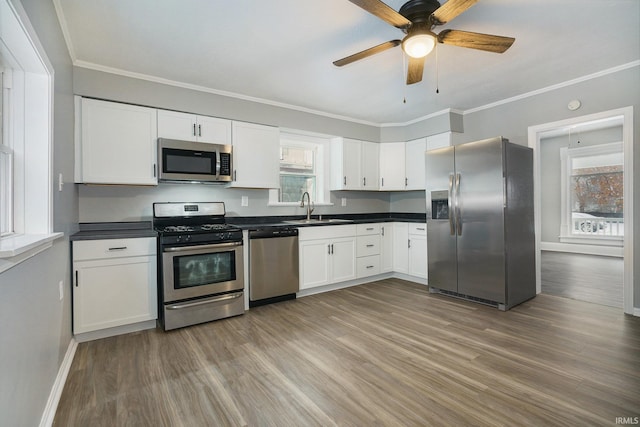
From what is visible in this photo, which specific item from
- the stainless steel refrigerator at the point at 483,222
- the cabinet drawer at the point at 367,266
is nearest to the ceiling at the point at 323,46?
the stainless steel refrigerator at the point at 483,222

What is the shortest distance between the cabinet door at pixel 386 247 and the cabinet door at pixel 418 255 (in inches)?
13.0

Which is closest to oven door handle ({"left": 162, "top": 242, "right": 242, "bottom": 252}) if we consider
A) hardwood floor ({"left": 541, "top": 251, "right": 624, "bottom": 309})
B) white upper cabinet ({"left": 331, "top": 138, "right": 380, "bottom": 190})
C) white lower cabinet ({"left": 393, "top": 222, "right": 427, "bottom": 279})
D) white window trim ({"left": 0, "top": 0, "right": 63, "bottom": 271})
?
white window trim ({"left": 0, "top": 0, "right": 63, "bottom": 271})

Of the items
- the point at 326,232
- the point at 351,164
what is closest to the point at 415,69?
the point at 326,232

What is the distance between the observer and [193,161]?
3.29 metres

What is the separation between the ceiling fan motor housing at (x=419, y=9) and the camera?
1.96 metres

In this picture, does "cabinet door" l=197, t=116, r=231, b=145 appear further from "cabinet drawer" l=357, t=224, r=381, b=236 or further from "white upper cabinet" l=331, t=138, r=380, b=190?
"cabinet drawer" l=357, t=224, r=381, b=236

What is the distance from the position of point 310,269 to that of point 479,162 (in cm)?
229

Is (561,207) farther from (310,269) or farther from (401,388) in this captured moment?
(401,388)

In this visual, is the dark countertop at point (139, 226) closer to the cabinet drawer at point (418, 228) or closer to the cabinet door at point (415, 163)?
the cabinet drawer at point (418, 228)

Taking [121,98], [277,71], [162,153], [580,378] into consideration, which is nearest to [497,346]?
[580,378]

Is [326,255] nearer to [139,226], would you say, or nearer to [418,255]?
[418,255]

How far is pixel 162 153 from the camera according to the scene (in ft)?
10.2

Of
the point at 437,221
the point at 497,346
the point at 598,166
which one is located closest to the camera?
the point at 497,346

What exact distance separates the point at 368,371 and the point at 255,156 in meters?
2.66
